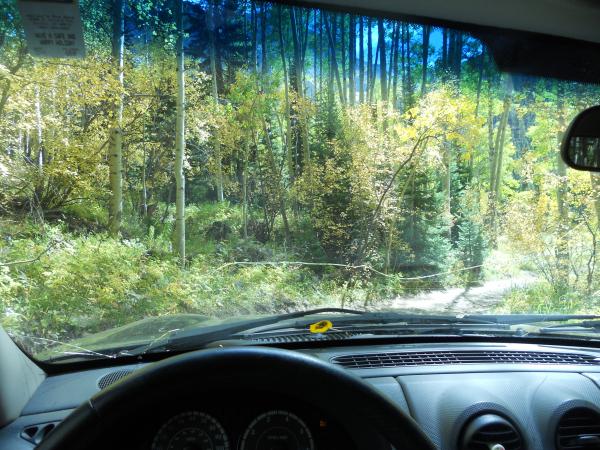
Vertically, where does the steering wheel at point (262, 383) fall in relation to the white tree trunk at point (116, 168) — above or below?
below

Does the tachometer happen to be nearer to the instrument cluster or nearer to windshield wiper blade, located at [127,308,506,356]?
the instrument cluster

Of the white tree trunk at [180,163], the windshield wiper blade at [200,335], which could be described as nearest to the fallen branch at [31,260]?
the white tree trunk at [180,163]

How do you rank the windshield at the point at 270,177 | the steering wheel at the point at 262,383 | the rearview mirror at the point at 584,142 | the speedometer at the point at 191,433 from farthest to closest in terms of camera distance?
the windshield at the point at 270,177 < the rearview mirror at the point at 584,142 < the speedometer at the point at 191,433 < the steering wheel at the point at 262,383

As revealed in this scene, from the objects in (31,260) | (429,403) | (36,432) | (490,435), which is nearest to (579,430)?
(490,435)

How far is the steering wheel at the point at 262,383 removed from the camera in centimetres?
141

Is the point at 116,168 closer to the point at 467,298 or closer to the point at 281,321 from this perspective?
the point at 281,321

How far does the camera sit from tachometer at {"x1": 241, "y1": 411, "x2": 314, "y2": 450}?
1.71m

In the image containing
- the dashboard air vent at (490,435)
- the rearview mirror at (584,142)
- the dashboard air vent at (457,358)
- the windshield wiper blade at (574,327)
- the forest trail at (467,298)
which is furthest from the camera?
the forest trail at (467,298)

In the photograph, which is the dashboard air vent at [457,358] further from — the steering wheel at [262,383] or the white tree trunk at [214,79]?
the white tree trunk at [214,79]

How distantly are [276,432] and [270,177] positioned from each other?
9.00ft

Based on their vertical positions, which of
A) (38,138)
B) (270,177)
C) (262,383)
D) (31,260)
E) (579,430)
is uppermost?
(38,138)

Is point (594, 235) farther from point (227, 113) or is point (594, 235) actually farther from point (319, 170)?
point (227, 113)

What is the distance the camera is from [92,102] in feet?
11.8

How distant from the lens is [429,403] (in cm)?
264
